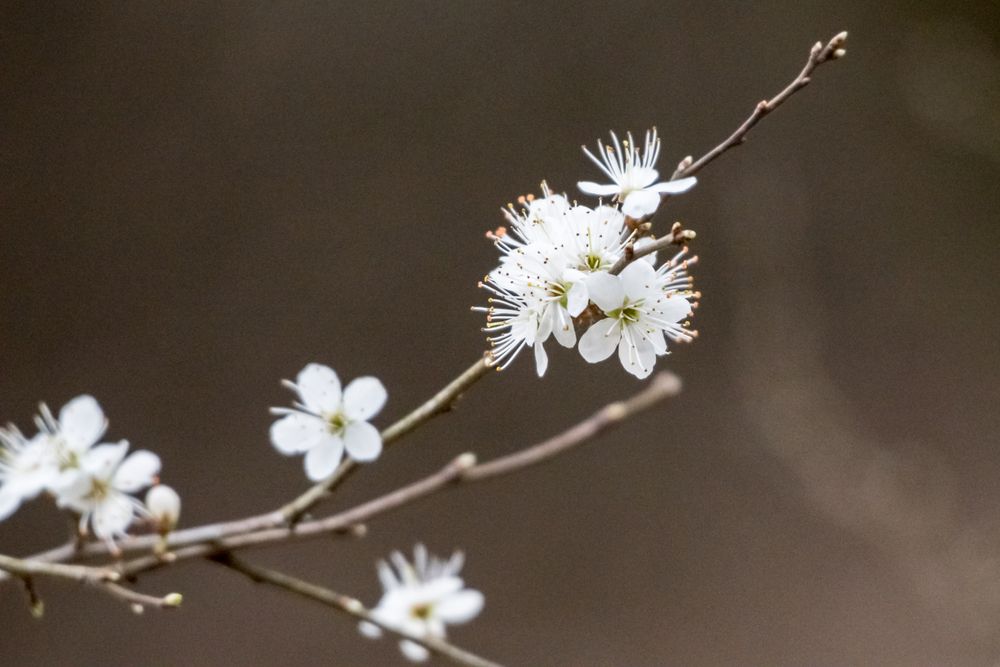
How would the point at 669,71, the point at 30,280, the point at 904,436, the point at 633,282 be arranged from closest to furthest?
the point at 633,282
the point at 30,280
the point at 669,71
the point at 904,436

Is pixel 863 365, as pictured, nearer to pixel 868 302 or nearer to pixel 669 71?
pixel 868 302

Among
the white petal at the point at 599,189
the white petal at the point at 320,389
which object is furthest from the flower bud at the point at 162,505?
the white petal at the point at 599,189

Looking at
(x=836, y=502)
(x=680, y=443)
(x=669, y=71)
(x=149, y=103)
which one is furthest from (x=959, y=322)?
(x=149, y=103)

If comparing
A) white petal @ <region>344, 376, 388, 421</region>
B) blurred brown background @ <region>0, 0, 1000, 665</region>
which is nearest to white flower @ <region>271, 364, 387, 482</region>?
white petal @ <region>344, 376, 388, 421</region>

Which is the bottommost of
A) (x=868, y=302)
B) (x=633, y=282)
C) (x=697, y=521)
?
(x=633, y=282)

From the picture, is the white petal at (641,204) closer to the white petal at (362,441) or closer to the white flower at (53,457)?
the white petal at (362,441)

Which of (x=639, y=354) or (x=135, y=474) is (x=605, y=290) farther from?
(x=135, y=474)

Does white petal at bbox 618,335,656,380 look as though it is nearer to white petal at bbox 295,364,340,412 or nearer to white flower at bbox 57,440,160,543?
white petal at bbox 295,364,340,412
